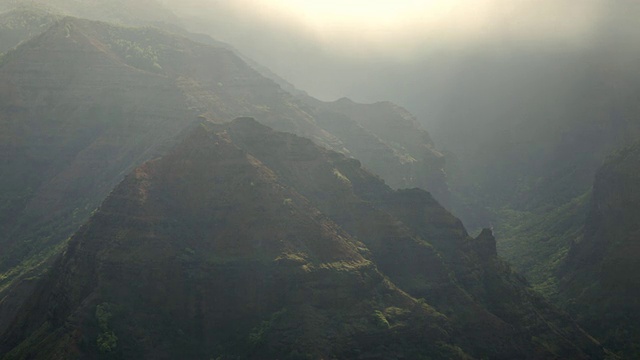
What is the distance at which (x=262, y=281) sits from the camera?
3467 inches

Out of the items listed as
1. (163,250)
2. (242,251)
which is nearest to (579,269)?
(242,251)

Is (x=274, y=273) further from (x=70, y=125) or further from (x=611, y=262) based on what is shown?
(x=70, y=125)

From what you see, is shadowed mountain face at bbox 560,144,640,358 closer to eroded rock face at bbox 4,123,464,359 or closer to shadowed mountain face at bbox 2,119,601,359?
shadowed mountain face at bbox 2,119,601,359

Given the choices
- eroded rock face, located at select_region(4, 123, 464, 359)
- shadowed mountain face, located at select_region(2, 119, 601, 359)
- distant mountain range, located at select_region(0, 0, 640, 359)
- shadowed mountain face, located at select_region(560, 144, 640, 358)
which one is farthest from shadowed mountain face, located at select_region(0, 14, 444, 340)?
shadowed mountain face, located at select_region(560, 144, 640, 358)

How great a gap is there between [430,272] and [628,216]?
7721 cm

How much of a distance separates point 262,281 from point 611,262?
96.8 meters

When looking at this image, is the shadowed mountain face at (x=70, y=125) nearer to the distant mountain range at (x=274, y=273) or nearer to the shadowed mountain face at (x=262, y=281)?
the distant mountain range at (x=274, y=273)

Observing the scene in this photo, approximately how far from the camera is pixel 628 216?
499ft

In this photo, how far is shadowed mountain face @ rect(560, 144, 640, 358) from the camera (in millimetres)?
130125

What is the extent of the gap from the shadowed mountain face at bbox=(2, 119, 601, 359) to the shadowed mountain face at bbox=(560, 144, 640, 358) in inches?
910

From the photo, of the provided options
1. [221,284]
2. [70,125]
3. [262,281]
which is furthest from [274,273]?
[70,125]

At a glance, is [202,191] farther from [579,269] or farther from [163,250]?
[579,269]

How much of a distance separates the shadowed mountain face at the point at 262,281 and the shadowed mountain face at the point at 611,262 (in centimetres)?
2311

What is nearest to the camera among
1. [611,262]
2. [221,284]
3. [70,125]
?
[221,284]
